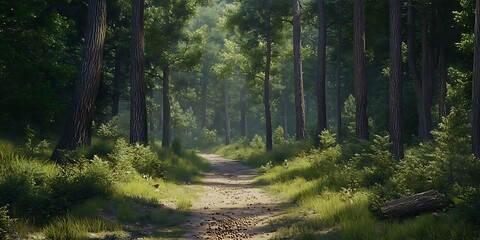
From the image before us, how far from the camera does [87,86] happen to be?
43.7 feet

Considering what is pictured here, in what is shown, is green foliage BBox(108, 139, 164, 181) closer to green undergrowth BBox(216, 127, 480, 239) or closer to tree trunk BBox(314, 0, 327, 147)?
green undergrowth BBox(216, 127, 480, 239)

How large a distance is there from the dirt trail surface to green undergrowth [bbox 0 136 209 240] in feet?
1.55

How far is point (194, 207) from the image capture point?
497 inches

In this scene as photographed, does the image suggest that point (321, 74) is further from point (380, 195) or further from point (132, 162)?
point (380, 195)

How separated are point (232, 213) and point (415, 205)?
532cm

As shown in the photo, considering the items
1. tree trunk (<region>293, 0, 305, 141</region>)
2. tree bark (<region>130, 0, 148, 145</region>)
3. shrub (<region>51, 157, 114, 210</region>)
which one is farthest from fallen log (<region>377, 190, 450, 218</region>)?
tree trunk (<region>293, 0, 305, 141</region>)

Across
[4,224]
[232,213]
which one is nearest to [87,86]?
[232,213]

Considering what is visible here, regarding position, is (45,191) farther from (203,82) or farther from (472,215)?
(203,82)

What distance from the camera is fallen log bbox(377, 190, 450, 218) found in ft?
26.0

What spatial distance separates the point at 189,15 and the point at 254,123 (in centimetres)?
7039

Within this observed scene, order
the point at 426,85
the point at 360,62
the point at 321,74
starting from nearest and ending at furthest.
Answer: the point at 360,62 → the point at 426,85 → the point at 321,74

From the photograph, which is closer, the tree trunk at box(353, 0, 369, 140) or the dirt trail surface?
the dirt trail surface

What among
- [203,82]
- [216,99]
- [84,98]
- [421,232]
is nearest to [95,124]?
[84,98]

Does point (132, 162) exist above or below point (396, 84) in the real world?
below
